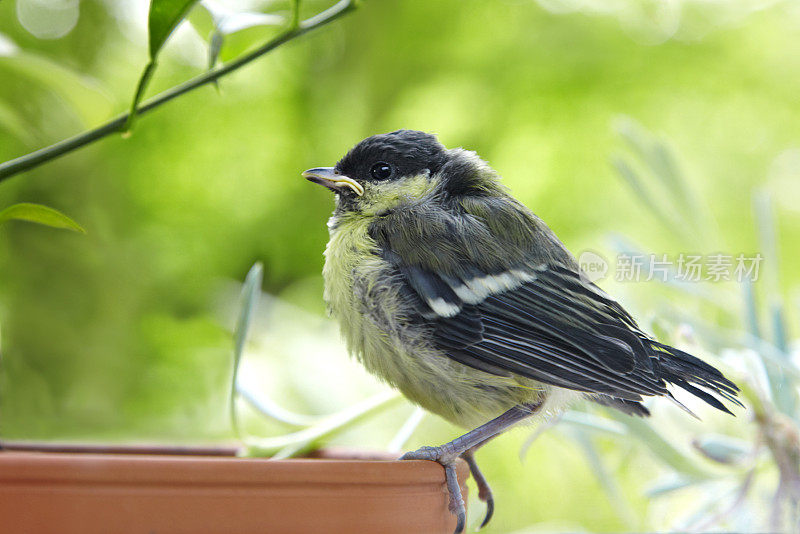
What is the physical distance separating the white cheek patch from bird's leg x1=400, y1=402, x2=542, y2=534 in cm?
9

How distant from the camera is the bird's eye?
0.64m

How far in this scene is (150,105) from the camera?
17.3 inches

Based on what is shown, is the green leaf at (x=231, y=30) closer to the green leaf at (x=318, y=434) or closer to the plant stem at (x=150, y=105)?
the plant stem at (x=150, y=105)

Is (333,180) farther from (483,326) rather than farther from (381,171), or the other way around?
(483,326)

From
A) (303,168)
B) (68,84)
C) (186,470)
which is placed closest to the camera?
(186,470)

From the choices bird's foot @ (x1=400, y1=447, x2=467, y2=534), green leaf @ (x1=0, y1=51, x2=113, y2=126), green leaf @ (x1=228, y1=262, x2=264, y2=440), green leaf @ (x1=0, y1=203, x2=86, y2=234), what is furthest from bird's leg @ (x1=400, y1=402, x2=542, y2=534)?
green leaf @ (x1=0, y1=51, x2=113, y2=126)

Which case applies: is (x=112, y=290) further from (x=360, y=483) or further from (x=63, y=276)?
(x=360, y=483)

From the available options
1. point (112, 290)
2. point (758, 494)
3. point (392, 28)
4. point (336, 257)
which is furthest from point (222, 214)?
point (758, 494)

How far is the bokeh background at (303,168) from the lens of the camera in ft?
3.78

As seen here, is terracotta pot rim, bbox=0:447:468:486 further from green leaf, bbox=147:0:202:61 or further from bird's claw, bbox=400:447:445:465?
green leaf, bbox=147:0:202:61

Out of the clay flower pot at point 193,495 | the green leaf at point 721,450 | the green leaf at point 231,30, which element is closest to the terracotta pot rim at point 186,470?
Answer: the clay flower pot at point 193,495

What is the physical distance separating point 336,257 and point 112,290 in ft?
2.59

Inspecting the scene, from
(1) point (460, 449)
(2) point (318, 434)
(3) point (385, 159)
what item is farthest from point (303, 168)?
(1) point (460, 449)

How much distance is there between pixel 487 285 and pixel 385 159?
0.58 feet
